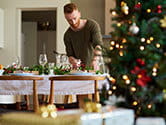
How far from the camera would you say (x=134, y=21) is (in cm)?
207

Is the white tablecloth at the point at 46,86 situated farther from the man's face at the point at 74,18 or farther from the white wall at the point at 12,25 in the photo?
the white wall at the point at 12,25

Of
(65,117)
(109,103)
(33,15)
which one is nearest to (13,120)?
(65,117)

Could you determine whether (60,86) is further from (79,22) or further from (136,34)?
(136,34)

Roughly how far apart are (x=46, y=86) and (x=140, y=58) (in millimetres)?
1907

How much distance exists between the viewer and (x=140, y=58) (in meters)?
1.99

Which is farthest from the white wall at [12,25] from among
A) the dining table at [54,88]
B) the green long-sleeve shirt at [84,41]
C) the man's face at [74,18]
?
the dining table at [54,88]

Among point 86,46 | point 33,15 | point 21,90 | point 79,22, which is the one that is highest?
point 33,15

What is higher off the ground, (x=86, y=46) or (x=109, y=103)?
(x=86, y=46)

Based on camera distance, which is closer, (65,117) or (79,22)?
(65,117)

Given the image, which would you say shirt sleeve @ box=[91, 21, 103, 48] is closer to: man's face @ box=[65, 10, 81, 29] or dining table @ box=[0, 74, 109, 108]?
man's face @ box=[65, 10, 81, 29]

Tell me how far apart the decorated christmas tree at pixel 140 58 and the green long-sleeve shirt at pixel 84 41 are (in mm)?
2190

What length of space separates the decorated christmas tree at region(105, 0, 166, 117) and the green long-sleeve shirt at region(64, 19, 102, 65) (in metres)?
2.19

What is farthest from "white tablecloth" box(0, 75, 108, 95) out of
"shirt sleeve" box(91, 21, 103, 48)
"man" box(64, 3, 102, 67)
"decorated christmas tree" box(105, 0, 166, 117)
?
"decorated christmas tree" box(105, 0, 166, 117)

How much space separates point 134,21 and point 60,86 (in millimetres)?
1782
